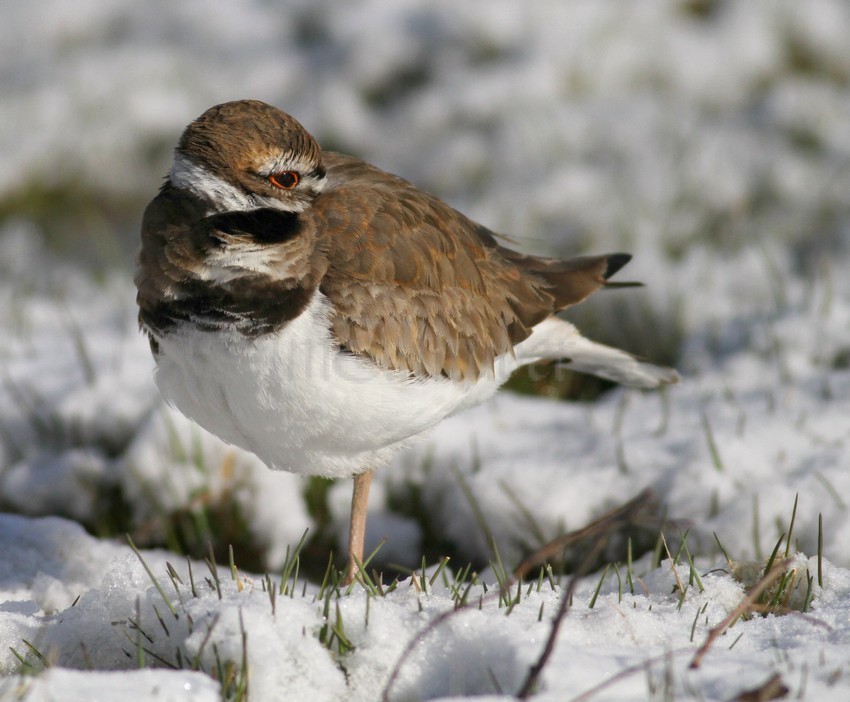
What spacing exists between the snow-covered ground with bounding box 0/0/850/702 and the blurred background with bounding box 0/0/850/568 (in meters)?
0.03

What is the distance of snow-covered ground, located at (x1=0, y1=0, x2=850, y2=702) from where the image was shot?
2848mm

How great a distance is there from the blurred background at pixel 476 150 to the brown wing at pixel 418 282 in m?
1.24

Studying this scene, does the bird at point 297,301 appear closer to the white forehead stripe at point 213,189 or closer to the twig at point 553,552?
the white forehead stripe at point 213,189

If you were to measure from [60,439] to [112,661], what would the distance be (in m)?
→ 2.32

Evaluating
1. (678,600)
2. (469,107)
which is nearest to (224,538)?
(678,600)

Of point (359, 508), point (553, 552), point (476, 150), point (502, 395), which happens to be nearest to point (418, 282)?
point (359, 508)

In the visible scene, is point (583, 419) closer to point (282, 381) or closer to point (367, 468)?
point (367, 468)

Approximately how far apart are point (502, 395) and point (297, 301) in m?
2.40

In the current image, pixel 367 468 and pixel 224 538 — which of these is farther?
pixel 224 538

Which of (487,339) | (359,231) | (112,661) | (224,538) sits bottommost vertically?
(224,538)

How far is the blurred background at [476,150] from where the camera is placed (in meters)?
5.62

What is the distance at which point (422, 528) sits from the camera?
479cm

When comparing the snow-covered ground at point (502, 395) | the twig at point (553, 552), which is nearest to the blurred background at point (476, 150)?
the snow-covered ground at point (502, 395)

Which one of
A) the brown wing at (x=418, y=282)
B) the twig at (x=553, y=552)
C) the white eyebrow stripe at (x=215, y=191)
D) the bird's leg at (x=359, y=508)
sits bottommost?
the bird's leg at (x=359, y=508)
